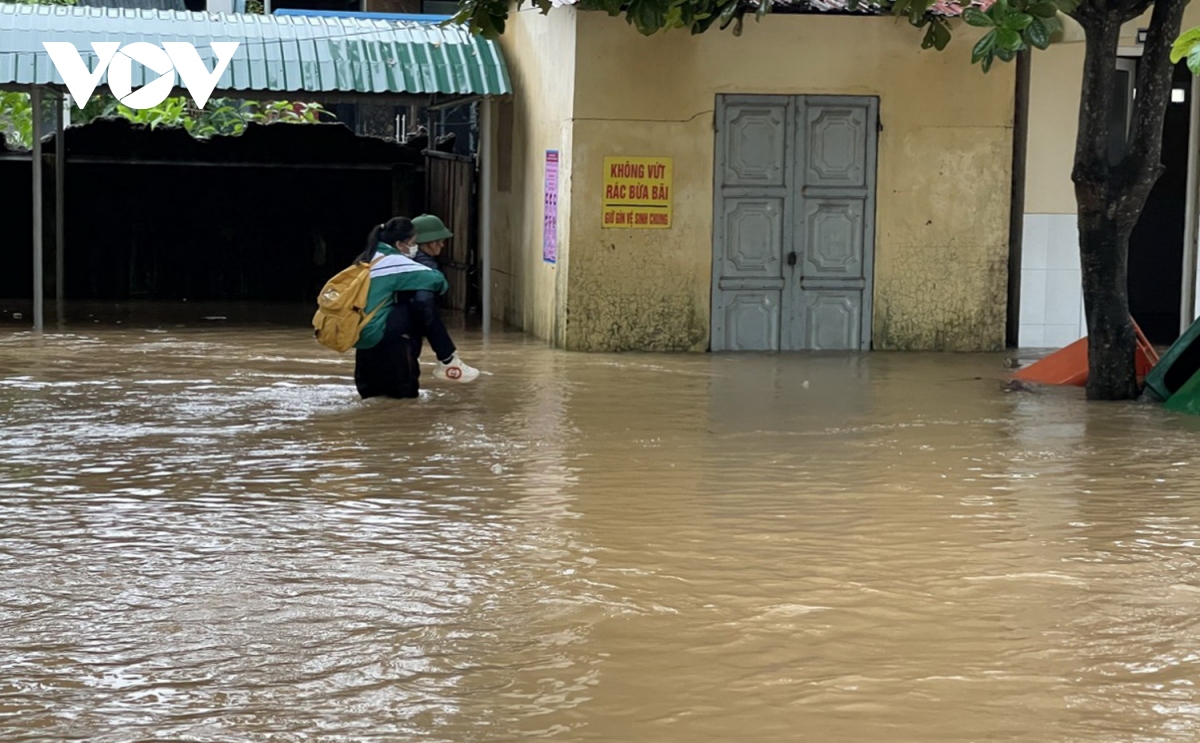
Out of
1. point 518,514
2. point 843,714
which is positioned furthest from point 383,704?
point 518,514

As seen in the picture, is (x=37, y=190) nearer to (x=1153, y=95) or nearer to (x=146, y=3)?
(x=1153, y=95)

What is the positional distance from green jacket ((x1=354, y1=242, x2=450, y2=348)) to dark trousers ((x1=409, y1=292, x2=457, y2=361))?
0.07 m

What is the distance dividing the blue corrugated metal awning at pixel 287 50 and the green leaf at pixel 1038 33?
7730mm

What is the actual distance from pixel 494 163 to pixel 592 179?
3.57 meters

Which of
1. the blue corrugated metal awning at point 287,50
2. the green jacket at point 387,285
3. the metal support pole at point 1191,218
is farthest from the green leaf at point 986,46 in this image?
the blue corrugated metal awning at point 287,50

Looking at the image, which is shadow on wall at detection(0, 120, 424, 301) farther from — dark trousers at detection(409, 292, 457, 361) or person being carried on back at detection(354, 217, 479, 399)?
dark trousers at detection(409, 292, 457, 361)

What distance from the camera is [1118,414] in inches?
448

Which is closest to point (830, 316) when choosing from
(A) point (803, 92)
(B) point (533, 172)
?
(A) point (803, 92)

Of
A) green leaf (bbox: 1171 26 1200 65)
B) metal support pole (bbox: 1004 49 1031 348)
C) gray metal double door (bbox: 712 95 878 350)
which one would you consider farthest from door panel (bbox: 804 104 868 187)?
green leaf (bbox: 1171 26 1200 65)

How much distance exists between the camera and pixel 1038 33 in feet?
28.8

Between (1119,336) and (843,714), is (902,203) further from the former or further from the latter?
(843,714)

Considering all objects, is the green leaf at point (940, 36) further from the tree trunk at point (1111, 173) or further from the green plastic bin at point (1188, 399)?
the green plastic bin at point (1188, 399)

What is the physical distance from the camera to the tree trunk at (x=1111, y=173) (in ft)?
38.2

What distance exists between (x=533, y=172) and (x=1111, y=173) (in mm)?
6120
